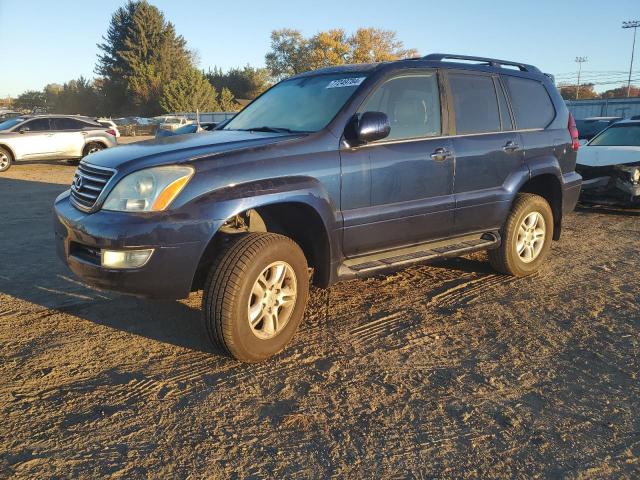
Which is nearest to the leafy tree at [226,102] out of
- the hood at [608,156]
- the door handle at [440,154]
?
the hood at [608,156]

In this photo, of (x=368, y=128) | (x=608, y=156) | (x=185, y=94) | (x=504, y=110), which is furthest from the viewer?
(x=185, y=94)

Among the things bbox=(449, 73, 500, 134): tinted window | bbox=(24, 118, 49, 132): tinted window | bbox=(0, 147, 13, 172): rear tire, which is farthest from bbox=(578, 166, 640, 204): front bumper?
bbox=(0, 147, 13, 172): rear tire

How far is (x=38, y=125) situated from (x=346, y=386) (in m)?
15.4

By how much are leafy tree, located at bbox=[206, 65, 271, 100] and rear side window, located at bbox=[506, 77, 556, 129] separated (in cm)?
7502

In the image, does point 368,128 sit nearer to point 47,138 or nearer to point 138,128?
point 47,138

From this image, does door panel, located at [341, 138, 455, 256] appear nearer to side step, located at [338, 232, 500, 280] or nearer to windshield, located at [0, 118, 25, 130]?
side step, located at [338, 232, 500, 280]

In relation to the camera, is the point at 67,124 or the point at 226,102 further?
the point at 226,102

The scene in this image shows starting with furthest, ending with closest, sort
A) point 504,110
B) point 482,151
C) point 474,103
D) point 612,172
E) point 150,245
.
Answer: point 612,172 → point 504,110 → point 474,103 → point 482,151 → point 150,245

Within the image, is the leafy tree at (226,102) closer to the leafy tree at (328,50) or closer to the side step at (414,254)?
Result: the leafy tree at (328,50)

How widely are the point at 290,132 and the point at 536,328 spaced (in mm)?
2243

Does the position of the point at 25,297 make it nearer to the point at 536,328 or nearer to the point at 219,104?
the point at 536,328

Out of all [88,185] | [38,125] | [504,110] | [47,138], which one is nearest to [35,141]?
[47,138]

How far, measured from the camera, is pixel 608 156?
26.8 ft

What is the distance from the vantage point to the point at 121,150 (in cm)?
354
